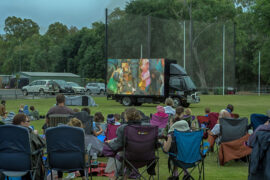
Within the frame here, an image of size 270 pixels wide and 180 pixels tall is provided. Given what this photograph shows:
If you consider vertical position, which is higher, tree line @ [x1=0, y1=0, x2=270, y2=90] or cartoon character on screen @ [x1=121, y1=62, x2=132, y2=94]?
tree line @ [x1=0, y1=0, x2=270, y2=90]

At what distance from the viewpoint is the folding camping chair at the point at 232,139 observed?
850cm

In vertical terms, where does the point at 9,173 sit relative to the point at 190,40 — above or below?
below

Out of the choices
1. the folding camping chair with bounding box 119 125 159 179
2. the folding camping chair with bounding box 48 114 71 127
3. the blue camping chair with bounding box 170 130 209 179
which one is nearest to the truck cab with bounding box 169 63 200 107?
the folding camping chair with bounding box 48 114 71 127

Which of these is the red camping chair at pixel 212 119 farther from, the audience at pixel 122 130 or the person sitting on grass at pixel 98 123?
the audience at pixel 122 130

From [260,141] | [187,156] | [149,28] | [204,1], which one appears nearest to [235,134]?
[187,156]

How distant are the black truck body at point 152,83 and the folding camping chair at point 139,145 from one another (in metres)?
21.4

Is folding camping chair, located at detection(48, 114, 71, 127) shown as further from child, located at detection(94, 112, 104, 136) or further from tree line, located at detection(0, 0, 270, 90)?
tree line, located at detection(0, 0, 270, 90)

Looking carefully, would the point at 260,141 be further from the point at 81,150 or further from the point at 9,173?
the point at 9,173

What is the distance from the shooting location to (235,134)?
8555mm

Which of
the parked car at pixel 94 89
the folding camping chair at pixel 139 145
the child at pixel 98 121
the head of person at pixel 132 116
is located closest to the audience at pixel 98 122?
the child at pixel 98 121

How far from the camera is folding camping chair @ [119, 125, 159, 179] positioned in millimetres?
6129

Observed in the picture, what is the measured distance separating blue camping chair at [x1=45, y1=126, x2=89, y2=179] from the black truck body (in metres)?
21.9

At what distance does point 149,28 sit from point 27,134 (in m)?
43.6

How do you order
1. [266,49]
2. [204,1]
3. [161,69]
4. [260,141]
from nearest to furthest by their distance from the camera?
1. [260,141]
2. [161,69]
3. [266,49]
4. [204,1]
